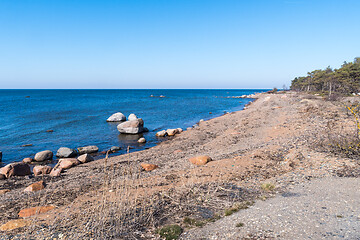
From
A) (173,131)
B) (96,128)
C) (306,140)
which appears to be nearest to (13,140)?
(96,128)

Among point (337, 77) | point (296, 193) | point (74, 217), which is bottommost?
point (74, 217)

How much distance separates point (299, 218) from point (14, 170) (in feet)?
57.9

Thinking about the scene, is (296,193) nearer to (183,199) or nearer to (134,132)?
(183,199)

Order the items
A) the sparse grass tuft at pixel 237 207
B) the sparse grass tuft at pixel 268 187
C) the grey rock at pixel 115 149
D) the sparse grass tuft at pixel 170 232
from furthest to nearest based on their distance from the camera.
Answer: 1. the grey rock at pixel 115 149
2. the sparse grass tuft at pixel 268 187
3. the sparse grass tuft at pixel 237 207
4. the sparse grass tuft at pixel 170 232

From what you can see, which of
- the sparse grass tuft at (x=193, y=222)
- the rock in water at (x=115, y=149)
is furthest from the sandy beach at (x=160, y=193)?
the rock in water at (x=115, y=149)

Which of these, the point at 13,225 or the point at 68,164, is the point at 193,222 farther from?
the point at 68,164

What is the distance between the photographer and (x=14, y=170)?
14.7 m

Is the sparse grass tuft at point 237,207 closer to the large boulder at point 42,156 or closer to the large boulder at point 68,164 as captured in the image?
the large boulder at point 68,164

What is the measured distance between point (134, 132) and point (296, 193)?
2346cm

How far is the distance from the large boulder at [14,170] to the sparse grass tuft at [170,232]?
14.1 metres

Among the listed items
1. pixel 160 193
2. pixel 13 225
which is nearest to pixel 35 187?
pixel 13 225

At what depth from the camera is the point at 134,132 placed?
94.0 ft

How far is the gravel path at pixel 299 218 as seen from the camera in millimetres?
5426

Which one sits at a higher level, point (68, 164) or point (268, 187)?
point (268, 187)
